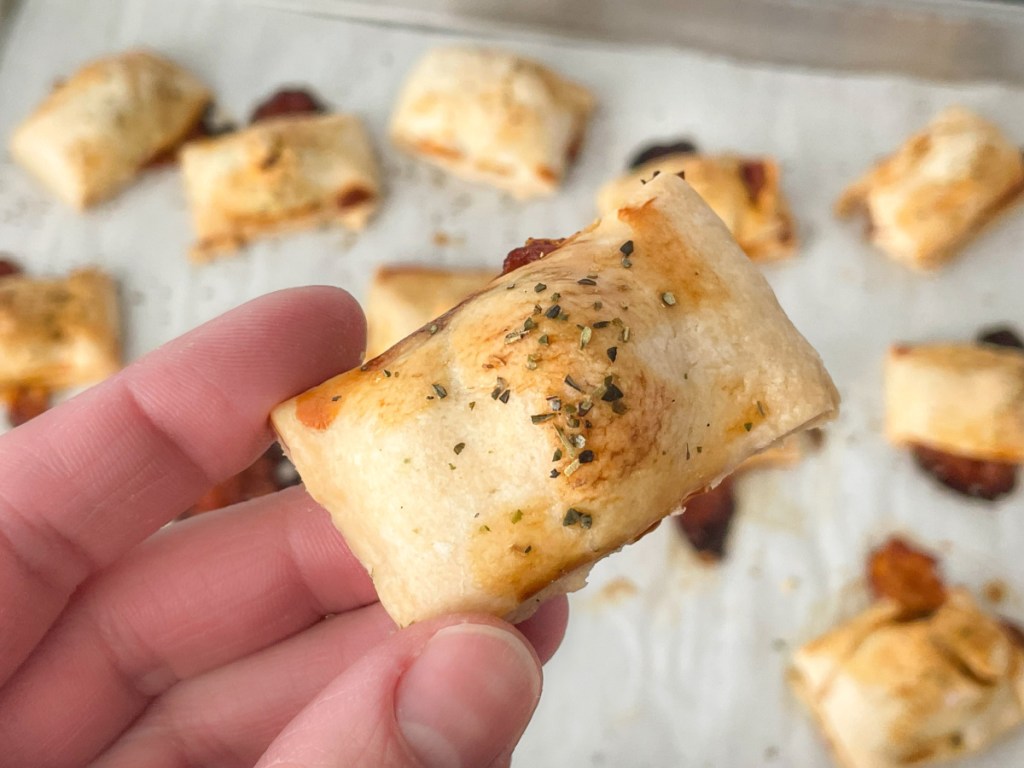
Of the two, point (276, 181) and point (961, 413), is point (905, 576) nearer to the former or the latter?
point (961, 413)

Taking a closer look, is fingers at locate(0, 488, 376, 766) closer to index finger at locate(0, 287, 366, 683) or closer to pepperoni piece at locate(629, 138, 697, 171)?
index finger at locate(0, 287, 366, 683)

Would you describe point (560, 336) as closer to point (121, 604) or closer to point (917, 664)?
point (121, 604)

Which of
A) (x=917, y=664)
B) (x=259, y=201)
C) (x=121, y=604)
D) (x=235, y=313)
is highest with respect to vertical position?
(x=235, y=313)

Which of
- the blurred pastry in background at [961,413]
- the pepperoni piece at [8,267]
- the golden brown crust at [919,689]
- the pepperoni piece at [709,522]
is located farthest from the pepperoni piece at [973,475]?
the pepperoni piece at [8,267]

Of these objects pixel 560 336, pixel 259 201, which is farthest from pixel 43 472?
pixel 259 201

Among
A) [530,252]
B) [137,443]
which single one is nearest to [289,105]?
[137,443]

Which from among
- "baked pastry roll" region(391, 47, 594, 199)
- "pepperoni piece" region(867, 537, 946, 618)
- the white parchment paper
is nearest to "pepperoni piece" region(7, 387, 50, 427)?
the white parchment paper
